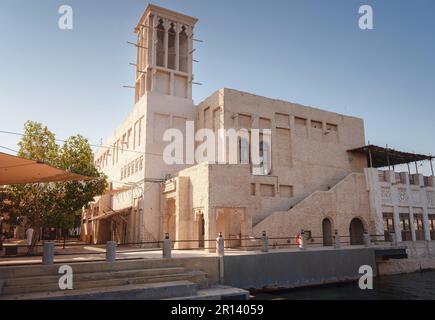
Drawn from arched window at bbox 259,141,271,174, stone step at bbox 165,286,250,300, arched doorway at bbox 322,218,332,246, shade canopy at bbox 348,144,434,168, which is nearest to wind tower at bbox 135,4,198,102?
arched window at bbox 259,141,271,174

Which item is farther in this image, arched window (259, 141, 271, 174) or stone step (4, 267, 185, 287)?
arched window (259, 141, 271, 174)

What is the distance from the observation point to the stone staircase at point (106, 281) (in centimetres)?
1195

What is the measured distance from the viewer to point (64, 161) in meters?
24.7

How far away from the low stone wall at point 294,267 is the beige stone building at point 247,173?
3670 mm

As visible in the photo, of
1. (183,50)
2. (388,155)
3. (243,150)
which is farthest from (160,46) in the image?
(388,155)

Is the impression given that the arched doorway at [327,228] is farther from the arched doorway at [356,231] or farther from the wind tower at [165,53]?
the wind tower at [165,53]

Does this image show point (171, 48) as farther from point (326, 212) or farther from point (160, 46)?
point (326, 212)

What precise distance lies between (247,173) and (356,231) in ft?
44.3

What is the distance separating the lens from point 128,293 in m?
12.4

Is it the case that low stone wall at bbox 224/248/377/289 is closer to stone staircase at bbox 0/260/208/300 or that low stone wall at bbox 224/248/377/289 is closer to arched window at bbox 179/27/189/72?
stone staircase at bbox 0/260/208/300

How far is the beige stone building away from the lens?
2494 cm

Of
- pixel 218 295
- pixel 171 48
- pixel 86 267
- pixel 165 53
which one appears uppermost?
pixel 171 48
